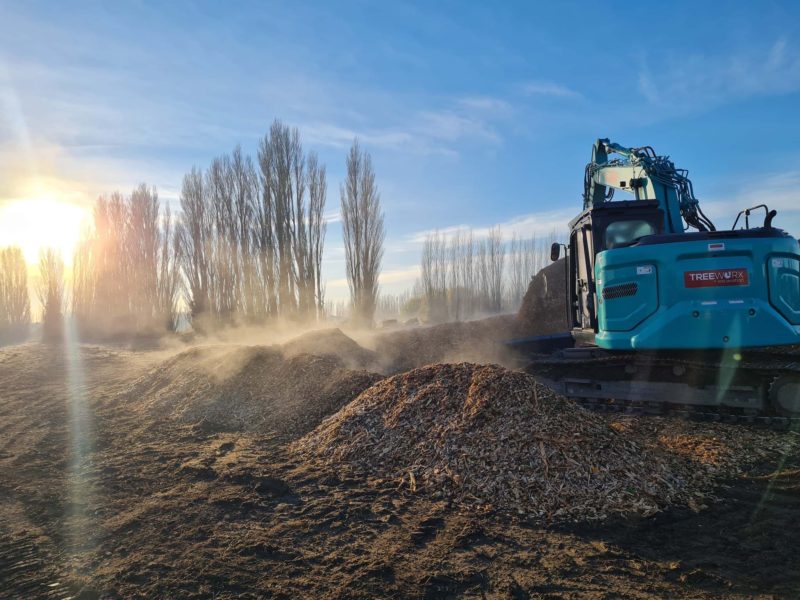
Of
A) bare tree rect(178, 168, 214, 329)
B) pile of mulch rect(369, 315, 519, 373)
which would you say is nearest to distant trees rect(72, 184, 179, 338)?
bare tree rect(178, 168, 214, 329)

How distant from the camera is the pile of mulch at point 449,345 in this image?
12109mm

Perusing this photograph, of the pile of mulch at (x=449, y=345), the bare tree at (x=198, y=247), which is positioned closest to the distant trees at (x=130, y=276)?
the bare tree at (x=198, y=247)

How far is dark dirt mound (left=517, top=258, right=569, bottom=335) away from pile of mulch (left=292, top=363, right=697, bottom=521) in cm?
1059

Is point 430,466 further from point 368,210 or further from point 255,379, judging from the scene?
point 368,210

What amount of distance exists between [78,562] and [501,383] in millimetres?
4671

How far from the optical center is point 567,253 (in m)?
9.47

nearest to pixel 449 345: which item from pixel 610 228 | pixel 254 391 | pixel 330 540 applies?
pixel 254 391

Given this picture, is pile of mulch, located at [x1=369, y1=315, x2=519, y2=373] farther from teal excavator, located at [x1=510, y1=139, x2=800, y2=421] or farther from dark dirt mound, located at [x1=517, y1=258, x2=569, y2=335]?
teal excavator, located at [x1=510, y1=139, x2=800, y2=421]

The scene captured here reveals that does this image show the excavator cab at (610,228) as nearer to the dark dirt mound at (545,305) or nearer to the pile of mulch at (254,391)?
the pile of mulch at (254,391)

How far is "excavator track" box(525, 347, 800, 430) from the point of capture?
7.25 metres

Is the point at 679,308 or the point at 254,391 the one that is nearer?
the point at 679,308

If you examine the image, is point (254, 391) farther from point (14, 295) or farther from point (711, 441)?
point (14, 295)

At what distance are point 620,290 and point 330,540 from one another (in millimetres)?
5443

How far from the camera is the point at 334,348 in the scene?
1393 cm
